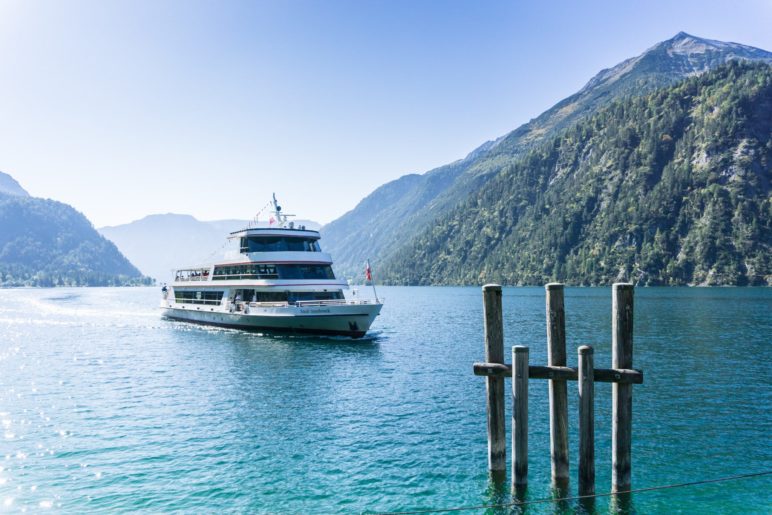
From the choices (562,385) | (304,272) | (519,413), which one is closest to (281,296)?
(304,272)

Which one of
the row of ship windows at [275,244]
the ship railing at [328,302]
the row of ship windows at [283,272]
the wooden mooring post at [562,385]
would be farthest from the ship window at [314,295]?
the wooden mooring post at [562,385]

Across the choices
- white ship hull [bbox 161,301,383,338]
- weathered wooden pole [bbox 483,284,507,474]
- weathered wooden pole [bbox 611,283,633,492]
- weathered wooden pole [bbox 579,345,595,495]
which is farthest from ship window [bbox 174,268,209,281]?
weathered wooden pole [bbox 611,283,633,492]

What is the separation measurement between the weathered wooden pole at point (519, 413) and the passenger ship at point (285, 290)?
33.3 metres

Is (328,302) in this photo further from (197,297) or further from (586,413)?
(586,413)

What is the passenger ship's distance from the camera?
47219mm

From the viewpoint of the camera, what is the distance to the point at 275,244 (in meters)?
51.9

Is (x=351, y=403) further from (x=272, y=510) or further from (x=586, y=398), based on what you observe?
(x=586, y=398)

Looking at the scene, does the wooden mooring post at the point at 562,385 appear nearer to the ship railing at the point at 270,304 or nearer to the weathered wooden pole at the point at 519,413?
the weathered wooden pole at the point at 519,413

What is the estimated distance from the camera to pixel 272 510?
1443cm

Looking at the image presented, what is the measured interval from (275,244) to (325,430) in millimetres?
32724

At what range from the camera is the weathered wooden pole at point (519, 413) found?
42.2ft

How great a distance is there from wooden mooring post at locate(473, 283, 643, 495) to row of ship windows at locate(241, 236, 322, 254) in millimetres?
39837

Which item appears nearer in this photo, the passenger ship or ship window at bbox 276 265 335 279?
the passenger ship

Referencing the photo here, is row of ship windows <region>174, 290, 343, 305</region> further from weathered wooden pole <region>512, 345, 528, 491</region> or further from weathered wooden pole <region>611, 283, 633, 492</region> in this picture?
weathered wooden pole <region>611, 283, 633, 492</region>
